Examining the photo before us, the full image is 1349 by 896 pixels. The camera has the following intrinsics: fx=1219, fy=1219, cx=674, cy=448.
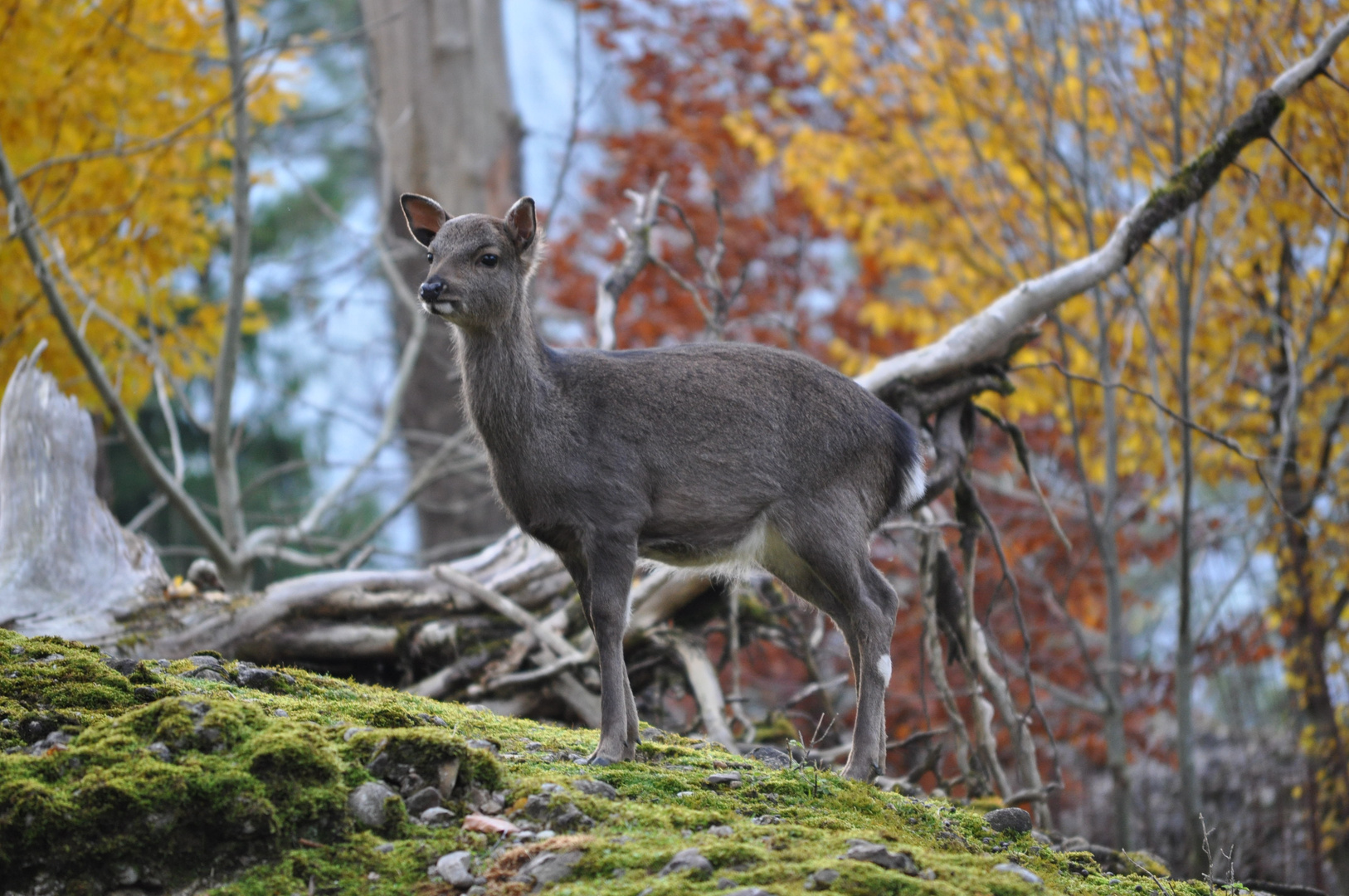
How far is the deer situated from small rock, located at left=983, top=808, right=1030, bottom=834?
0.59 m

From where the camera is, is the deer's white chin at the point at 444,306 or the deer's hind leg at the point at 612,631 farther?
the deer's white chin at the point at 444,306

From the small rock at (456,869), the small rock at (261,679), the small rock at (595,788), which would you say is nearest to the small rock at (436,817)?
the small rock at (456,869)

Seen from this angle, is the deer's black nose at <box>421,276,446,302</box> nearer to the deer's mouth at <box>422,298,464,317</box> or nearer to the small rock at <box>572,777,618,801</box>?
the deer's mouth at <box>422,298,464,317</box>

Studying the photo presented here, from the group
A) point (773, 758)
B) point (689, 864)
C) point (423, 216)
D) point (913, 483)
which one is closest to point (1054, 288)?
point (913, 483)

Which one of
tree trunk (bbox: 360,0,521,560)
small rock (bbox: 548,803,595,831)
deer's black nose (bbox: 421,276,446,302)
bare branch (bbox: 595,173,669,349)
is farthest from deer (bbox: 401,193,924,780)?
tree trunk (bbox: 360,0,521,560)

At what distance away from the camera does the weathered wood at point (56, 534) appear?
673 centimetres

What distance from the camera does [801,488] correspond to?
528cm

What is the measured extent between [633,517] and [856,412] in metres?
1.17

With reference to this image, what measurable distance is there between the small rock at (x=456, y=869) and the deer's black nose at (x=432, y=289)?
7.40 feet

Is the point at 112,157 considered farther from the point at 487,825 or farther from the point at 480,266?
the point at 487,825

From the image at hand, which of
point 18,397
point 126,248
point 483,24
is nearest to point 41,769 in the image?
point 18,397

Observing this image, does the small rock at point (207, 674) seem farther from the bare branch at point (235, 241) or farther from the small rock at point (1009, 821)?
the bare branch at point (235, 241)

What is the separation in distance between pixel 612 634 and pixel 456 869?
1528 millimetres

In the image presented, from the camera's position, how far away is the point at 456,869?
3434 millimetres
